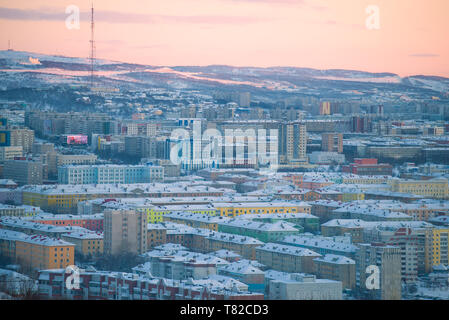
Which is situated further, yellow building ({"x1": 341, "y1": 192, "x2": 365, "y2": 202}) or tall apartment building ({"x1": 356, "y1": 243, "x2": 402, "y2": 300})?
yellow building ({"x1": 341, "y1": 192, "x2": 365, "y2": 202})

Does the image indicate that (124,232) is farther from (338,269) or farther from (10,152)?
Result: (10,152)

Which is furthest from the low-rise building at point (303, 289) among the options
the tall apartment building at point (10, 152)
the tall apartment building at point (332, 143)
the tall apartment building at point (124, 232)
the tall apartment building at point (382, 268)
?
the tall apartment building at point (332, 143)

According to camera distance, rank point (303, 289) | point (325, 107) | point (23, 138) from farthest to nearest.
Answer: point (325, 107) → point (23, 138) → point (303, 289)

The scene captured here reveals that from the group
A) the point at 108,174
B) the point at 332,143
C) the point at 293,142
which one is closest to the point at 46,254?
the point at 108,174

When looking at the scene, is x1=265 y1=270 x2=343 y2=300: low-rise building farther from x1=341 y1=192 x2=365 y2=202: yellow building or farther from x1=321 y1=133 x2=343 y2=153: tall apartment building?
x1=321 y1=133 x2=343 y2=153: tall apartment building

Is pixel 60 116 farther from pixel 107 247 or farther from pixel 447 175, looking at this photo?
pixel 107 247

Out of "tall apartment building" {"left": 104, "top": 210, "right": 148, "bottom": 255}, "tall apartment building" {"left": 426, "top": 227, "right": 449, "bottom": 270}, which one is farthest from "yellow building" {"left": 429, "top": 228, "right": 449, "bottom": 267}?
"tall apartment building" {"left": 104, "top": 210, "right": 148, "bottom": 255}

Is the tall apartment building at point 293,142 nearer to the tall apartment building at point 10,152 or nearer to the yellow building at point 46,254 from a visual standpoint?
the tall apartment building at point 10,152
